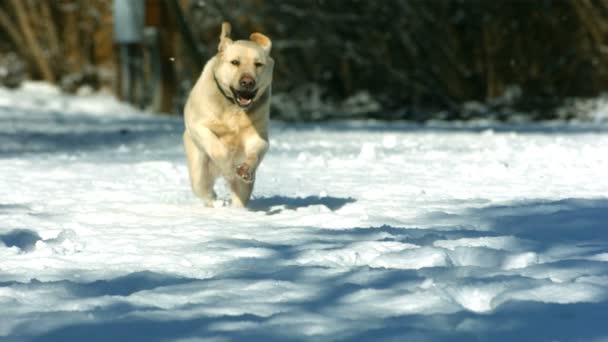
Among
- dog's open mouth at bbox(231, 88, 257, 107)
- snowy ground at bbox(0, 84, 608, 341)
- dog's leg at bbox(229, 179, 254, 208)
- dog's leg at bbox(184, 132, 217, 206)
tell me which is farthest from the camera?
dog's leg at bbox(184, 132, 217, 206)

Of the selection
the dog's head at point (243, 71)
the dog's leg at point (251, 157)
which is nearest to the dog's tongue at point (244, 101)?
the dog's head at point (243, 71)

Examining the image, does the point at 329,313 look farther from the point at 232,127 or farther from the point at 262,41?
the point at 262,41

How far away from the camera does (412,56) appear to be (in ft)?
60.1

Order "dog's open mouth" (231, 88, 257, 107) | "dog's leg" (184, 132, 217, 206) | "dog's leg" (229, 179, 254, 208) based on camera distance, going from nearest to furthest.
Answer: "dog's open mouth" (231, 88, 257, 107)
"dog's leg" (229, 179, 254, 208)
"dog's leg" (184, 132, 217, 206)

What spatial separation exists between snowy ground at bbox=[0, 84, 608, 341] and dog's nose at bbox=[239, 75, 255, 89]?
72cm

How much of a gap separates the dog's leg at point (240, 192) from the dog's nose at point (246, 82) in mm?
670

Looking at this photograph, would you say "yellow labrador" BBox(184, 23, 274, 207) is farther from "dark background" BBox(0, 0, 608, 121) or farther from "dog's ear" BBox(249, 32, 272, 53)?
"dark background" BBox(0, 0, 608, 121)

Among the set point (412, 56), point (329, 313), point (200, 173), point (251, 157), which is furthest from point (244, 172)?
point (412, 56)

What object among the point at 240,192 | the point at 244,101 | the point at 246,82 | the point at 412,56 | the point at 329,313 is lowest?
the point at 412,56

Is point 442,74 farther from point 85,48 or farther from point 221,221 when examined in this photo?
point 221,221

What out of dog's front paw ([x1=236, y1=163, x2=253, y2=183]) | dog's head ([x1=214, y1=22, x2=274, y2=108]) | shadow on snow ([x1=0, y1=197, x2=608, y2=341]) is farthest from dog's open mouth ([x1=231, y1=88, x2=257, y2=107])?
shadow on snow ([x1=0, y1=197, x2=608, y2=341])

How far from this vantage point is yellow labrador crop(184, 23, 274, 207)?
19.6 ft

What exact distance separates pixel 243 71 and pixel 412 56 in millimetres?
12702

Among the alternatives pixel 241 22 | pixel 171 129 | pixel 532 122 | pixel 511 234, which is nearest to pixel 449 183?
pixel 511 234
